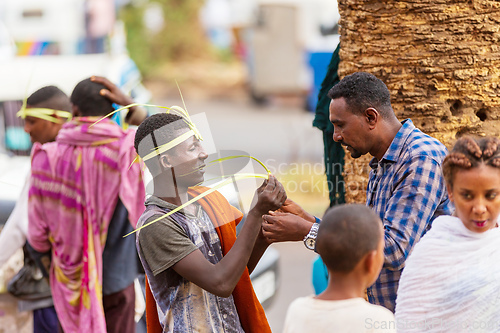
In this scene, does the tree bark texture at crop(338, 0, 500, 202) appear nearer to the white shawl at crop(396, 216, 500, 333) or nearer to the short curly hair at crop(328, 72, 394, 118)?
the short curly hair at crop(328, 72, 394, 118)

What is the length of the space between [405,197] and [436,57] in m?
1.19

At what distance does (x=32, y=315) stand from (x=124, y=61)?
3895 millimetres

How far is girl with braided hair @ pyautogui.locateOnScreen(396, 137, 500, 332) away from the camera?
8.07 ft

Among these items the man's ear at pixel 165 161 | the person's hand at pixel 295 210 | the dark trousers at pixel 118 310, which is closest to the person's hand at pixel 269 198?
the person's hand at pixel 295 210

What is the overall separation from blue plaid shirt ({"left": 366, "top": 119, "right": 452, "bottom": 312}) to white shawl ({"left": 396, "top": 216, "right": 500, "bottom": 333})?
242 mm

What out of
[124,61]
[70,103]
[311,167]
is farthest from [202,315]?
[311,167]

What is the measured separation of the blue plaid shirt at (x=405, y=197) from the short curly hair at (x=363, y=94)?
153 mm

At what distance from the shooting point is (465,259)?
2.47 m

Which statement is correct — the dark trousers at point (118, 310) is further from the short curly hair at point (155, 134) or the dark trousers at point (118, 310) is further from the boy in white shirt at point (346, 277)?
the boy in white shirt at point (346, 277)

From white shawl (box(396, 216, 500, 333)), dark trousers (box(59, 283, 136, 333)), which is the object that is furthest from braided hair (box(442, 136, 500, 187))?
dark trousers (box(59, 283, 136, 333))

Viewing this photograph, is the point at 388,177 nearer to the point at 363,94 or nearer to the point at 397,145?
the point at 397,145

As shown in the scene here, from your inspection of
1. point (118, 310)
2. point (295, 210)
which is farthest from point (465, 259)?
point (118, 310)

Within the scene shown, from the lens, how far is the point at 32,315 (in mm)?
4699

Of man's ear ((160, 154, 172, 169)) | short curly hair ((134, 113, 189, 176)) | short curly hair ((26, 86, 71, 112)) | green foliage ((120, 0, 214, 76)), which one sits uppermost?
short curly hair ((134, 113, 189, 176))
